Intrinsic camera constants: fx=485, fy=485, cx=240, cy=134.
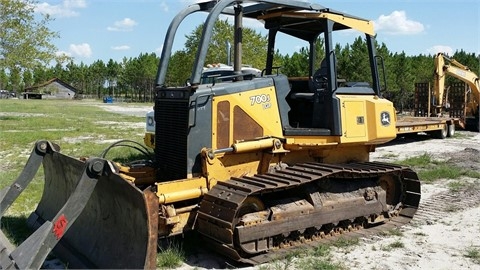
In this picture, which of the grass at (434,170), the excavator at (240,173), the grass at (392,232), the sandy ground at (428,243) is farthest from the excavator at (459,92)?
the grass at (392,232)

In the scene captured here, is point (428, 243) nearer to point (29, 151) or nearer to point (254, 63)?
point (29, 151)

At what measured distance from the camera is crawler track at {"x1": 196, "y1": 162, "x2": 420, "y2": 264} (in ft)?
17.4

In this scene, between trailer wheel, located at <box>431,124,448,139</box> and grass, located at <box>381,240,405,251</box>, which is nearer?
grass, located at <box>381,240,405,251</box>

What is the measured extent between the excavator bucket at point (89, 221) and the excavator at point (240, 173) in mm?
13

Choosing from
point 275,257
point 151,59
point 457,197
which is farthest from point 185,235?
point 151,59

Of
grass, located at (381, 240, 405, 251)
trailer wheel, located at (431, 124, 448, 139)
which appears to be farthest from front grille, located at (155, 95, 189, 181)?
trailer wheel, located at (431, 124, 448, 139)

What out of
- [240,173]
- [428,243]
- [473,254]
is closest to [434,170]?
[428,243]

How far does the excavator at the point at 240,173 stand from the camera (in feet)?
15.8

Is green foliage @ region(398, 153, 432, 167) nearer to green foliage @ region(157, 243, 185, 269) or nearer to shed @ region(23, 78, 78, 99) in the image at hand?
green foliage @ region(157, 243, 185, 269)

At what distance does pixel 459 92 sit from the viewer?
25.0 meters

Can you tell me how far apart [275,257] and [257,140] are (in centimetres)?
152

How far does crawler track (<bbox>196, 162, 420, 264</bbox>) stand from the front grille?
2.01ft

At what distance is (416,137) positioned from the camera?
1938cm

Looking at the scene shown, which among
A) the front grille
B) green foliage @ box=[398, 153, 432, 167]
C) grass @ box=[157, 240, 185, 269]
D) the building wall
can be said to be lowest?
grass @ box=[157, 240, 185, 269]
